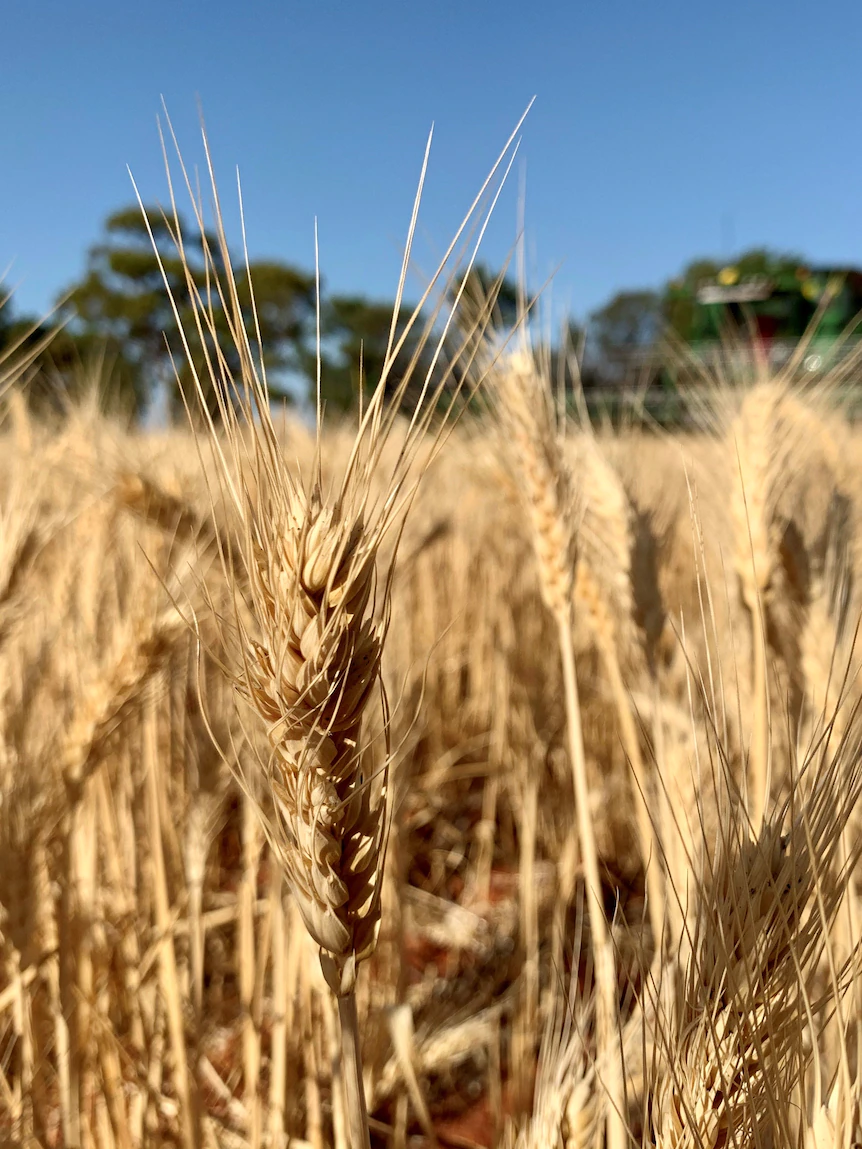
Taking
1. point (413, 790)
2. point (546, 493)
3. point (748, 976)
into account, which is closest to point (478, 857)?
point (413, 790)

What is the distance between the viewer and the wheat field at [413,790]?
1.34 ft

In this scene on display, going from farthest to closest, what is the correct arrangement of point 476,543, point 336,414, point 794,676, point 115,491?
point 336,414 < point 476,543 < point 115,491 < point 794,676

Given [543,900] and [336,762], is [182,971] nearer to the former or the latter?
[543,900]

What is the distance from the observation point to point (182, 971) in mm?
1282

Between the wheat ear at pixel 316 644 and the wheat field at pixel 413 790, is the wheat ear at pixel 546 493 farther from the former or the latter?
the wheat ear at pixel 316 644

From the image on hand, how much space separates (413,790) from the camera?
2.02m

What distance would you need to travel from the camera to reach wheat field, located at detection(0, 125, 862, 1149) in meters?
0.41

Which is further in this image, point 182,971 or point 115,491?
point 182,971

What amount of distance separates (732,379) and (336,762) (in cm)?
140

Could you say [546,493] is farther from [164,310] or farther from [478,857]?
[478,857]

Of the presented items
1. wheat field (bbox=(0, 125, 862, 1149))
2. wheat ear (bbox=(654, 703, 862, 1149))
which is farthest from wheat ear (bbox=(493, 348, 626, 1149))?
wheat ear (bbox=(654, 703, 862, 1149))

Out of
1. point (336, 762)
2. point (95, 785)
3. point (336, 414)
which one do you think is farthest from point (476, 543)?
point (336, 414)

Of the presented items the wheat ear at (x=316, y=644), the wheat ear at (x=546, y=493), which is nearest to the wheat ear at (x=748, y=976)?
the wheat ear at (x=316, y=644)

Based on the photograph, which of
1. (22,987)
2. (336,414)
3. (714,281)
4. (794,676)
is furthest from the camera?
(714,281)
